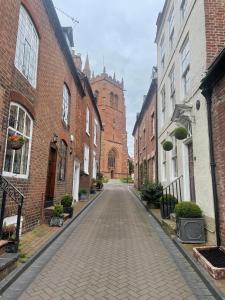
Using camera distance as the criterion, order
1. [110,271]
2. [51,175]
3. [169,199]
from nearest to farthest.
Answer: [110,271] < [169,199] < [51,175]

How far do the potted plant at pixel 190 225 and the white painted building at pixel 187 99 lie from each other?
0.20 meters

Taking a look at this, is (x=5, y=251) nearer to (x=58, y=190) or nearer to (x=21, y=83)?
(x=21, y=83)

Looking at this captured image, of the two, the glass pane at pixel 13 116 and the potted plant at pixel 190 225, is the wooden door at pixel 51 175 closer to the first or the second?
the glass pane at pixel 13 116

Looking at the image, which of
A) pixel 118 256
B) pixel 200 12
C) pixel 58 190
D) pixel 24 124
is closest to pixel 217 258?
pixel 118 256

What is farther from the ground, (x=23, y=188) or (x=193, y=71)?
(x=193, y=71)

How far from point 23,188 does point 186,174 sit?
530cm

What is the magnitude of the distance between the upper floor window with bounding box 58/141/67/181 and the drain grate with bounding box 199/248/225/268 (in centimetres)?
786

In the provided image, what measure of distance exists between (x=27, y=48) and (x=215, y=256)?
23.4 ft

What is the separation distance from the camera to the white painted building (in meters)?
7.08

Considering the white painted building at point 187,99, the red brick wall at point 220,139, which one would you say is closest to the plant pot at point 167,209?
the white painted building at point 187,99

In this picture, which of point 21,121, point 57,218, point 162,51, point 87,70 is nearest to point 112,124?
point 87,70

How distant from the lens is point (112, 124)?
6350 cm

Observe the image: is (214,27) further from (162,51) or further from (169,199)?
(162,51)

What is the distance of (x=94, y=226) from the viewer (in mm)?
9195
